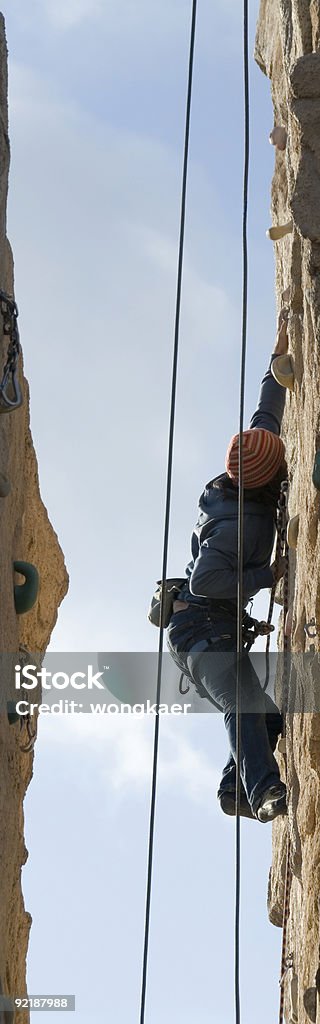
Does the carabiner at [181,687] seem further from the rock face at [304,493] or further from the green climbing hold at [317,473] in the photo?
the green climbing hold at [317,473]

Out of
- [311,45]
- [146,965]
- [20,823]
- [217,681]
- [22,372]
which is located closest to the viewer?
[146,965]

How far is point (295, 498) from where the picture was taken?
7078 millimetres

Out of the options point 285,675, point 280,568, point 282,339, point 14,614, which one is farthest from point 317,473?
point 282,339

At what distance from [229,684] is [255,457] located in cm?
103

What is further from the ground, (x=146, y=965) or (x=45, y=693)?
(x=45, y=693)

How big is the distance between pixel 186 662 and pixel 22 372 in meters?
1.94

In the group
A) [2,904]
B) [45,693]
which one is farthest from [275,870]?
[2,904]

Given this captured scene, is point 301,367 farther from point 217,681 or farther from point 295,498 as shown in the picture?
point 217,681

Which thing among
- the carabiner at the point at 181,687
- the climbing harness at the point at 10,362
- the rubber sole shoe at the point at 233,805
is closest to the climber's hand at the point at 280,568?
the carabiner at the point at 181,687

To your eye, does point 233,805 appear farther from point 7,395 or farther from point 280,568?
point 7,395

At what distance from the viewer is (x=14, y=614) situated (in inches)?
274

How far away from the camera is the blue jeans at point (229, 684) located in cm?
684

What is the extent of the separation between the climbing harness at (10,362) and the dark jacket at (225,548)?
125cm

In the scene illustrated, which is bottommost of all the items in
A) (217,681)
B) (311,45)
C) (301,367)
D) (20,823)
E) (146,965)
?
(146,965)
